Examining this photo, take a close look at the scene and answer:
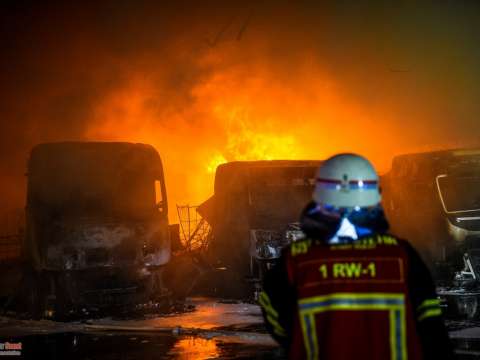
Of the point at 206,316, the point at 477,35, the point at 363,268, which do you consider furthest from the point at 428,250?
the point at 477,35

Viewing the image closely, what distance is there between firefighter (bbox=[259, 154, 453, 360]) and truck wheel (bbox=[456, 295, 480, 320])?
22.8 ft

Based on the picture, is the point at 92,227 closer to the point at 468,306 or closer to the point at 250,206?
the point at 250,206

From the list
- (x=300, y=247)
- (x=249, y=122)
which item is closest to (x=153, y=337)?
(x=300, y=247)

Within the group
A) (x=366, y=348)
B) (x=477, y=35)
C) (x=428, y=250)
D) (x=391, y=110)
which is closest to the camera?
(x=366, y=348)

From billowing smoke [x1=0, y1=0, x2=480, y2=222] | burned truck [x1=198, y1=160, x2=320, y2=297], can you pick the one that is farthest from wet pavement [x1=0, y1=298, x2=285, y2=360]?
billowing smoke [x1=0, y1=0, x2=480, y2=222]

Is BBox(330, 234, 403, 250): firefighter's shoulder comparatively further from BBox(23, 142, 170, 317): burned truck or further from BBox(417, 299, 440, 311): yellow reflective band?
BBox(23, 142, 170, 317): burned truck

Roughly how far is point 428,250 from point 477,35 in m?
16.7

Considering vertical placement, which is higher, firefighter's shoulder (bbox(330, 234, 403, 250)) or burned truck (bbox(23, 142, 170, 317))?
burned truck (bbox(23, 142, 170, 317))

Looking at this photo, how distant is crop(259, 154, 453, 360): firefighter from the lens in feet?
8.36

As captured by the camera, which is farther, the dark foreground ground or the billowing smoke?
the billowing smoke

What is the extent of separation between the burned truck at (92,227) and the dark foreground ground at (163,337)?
0.55 metres

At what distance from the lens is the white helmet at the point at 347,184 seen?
2732 millimetres

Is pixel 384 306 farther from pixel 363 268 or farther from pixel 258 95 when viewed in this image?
pixel 258 95

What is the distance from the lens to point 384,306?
257 centimetres
